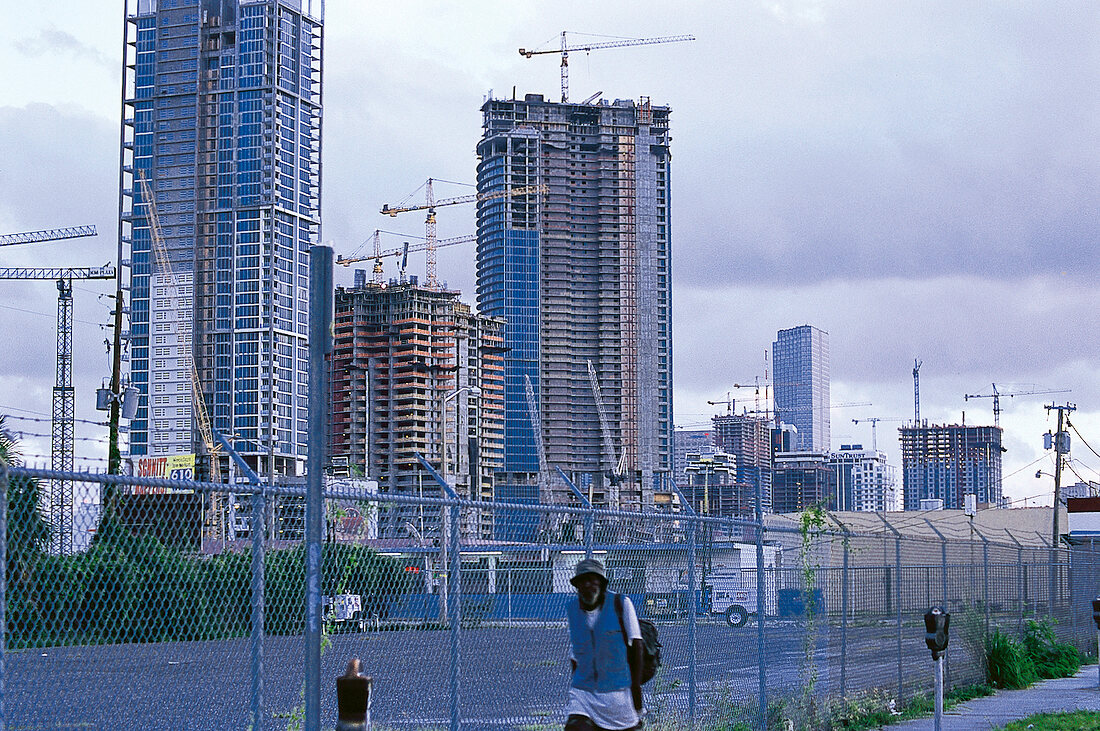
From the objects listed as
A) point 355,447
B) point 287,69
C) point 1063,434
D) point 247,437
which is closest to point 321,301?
point 1063,434

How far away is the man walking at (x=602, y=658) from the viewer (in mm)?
8055

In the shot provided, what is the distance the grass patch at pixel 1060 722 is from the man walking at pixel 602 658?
320 inches

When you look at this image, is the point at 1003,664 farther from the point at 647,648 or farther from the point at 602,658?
the point at 602,658

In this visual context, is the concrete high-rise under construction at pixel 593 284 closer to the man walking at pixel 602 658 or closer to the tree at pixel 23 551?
the man walking at pixel 602 658

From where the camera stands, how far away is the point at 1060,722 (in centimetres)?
1496

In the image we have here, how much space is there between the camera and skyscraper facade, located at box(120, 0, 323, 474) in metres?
135

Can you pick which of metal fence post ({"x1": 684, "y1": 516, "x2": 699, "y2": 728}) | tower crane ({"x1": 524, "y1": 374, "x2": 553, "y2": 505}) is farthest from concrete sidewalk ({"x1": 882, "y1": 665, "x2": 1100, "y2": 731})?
tower crane ({"x1": 524, "y1": 374, "x2": 553, "y2": 505})

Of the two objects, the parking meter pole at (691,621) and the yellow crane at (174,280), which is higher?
the yellow crane at (174,280)

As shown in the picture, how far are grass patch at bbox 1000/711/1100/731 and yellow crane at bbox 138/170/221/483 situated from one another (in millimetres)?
116950

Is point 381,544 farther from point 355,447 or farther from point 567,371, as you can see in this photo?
point 567,371

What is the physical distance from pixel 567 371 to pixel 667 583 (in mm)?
170126

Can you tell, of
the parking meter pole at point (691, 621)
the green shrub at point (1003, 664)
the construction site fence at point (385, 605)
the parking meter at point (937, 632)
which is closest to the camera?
the construction site fence at point (385, 605)

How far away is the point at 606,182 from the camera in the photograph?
181250mm

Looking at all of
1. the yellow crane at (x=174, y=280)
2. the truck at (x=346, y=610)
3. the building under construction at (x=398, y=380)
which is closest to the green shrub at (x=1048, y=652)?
the truck at (x=346, y=610)
